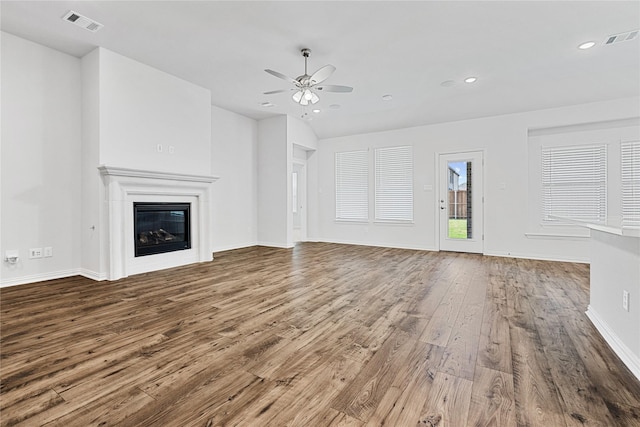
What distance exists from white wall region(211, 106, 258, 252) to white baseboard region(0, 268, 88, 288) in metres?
2.50

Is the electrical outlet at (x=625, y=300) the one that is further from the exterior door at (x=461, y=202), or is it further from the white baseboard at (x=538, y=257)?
the exterior door at (x=461, y=202)

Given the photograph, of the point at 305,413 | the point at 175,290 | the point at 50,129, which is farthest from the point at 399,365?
the point at 50,129

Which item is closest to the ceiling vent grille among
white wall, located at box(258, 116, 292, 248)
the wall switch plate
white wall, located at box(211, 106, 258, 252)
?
white wall, located at box(258, 116, 292, 248)

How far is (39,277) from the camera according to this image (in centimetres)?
395

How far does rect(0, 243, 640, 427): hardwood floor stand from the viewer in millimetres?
1463

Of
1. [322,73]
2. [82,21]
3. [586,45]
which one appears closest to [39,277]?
[82,21]

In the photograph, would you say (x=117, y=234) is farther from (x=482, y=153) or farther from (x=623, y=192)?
(x=623, y=192)

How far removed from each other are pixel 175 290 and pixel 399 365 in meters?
2.76

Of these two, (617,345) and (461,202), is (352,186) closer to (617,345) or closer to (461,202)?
(461,202)

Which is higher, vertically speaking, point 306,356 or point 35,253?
point 35,253

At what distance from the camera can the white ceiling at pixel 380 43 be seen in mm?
3137

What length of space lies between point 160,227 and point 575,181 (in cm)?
752

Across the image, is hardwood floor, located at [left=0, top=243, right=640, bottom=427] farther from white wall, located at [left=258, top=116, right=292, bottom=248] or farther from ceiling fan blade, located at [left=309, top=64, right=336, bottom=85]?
white wall, located at [left=258, top=116, right=292, bottom=248]

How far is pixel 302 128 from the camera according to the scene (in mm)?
7551
